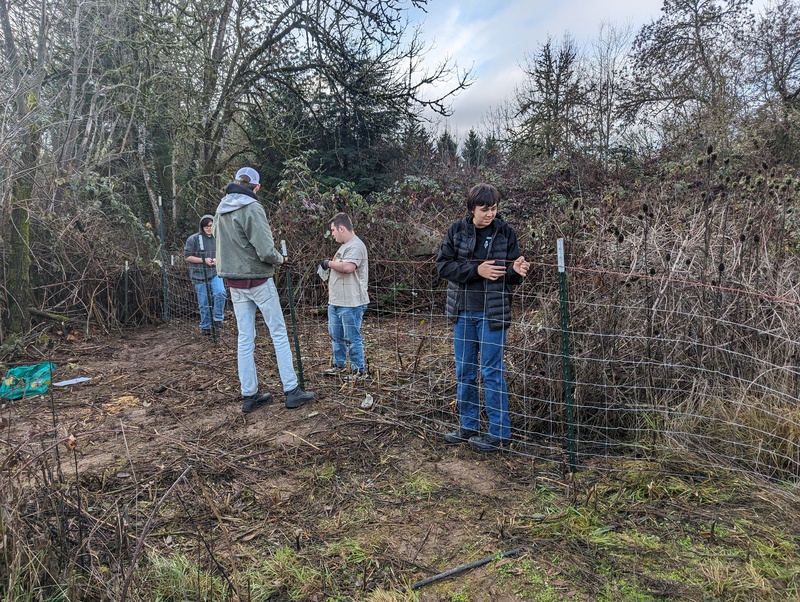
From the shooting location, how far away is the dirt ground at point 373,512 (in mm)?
2088

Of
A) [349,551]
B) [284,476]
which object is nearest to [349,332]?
[284,476]

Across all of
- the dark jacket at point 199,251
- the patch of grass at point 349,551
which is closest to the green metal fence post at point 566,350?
the patch of grass at point 349,551

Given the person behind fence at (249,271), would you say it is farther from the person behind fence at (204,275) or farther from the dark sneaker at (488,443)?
the person behind fence at (204,275)

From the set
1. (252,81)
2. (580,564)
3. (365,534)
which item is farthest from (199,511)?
(252,81)

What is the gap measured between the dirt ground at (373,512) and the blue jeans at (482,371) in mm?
221

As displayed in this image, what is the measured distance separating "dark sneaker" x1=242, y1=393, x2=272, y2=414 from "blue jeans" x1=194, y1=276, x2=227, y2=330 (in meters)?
2.90

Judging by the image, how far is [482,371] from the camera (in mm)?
3260

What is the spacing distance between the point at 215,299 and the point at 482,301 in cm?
489

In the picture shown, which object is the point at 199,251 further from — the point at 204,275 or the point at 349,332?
the point at 349,332

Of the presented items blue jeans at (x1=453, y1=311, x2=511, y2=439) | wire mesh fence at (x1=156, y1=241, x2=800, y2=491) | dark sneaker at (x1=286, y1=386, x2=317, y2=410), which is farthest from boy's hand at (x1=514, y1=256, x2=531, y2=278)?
dark sneaker at (x1=286, y1=386, x2=317, y2=410)

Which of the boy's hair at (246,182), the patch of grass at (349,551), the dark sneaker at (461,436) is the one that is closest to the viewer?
the patch of grass at (349,551)

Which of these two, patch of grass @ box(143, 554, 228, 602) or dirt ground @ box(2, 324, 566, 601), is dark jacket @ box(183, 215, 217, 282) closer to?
dirt ground @ box(2, 324, 566, 601)

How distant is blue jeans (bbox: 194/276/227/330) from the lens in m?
6.92

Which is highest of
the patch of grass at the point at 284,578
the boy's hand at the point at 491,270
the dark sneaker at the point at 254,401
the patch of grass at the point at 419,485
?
the boy's hand at the point at 491,270
